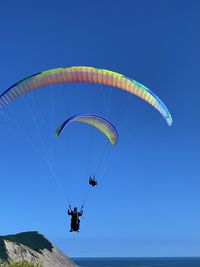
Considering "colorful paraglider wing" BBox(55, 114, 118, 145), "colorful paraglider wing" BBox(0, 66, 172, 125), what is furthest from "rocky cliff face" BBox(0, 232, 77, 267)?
"colorful paraglider wing" BBox(0, 66, 172, 125)

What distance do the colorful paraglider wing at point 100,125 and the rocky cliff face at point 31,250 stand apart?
34.2 meters

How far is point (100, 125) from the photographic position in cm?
3972

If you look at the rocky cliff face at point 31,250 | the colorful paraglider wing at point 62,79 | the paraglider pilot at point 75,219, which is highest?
the rocky cliff face at point 31,250

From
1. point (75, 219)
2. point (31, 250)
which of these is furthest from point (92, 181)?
point (31, 250)

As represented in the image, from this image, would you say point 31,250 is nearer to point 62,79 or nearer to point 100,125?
point 100,125

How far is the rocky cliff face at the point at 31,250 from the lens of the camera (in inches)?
2969

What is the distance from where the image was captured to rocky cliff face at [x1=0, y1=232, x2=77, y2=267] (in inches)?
2969

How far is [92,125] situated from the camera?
40438 mm

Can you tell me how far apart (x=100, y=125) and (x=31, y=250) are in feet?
161

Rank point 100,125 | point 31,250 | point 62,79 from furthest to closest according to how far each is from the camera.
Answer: point 31,250 → point 100,125 → point 62,79

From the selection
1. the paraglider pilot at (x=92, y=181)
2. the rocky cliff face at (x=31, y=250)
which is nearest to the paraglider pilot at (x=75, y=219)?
the paraglider pilot at (x=92, y=181)

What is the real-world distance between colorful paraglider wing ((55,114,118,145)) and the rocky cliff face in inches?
1347

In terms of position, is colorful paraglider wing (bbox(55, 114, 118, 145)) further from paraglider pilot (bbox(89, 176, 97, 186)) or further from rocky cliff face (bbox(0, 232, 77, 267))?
rocky cliff face (bbox(0, 232, 77, 267))

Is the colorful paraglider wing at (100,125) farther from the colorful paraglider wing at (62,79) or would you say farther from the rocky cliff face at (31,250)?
the rocky cliff face at (31,250)
